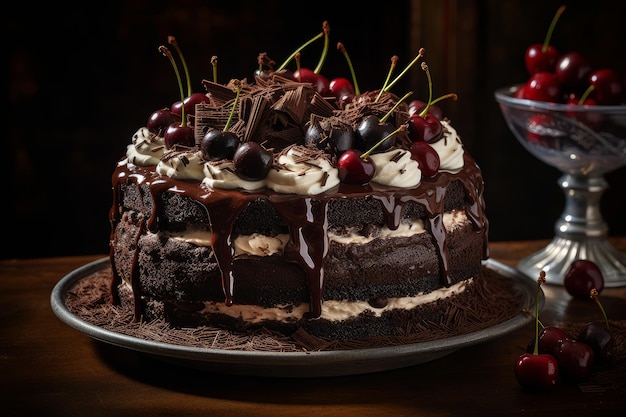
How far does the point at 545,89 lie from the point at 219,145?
3.62 feet

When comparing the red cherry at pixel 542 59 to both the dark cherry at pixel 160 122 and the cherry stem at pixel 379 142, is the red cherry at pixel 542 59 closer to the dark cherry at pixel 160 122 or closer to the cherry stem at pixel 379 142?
the cherry stem at pixel 379 142

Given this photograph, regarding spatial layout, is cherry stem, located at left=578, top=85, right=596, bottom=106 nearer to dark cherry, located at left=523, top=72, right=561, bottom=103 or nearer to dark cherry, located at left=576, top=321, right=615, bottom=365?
dark cherry, located at left=523, top=72, right=561, bottom=103

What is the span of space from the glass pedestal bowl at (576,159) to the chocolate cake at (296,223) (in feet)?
1.87

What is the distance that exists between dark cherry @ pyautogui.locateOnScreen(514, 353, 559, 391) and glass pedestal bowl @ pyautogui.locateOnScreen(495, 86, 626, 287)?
836 mm

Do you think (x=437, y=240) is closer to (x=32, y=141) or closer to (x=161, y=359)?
(x=161, y=359)

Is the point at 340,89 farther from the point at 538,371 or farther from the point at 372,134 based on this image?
the point at 538,371

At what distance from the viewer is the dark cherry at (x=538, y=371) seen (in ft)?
5.78

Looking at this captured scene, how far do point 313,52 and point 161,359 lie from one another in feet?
7.87

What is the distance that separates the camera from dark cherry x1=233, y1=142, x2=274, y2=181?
5.89 feet

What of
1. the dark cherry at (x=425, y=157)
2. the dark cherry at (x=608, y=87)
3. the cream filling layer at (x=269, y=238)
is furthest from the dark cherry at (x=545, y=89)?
the cream filling layer at (x=269, y=238)

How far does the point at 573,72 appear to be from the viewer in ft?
8.48

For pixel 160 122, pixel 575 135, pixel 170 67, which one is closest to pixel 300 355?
pixel 160 122

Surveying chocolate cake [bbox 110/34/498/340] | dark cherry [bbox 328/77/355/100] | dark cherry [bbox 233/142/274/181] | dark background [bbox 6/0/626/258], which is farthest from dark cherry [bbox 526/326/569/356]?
dark background [bbox 6/0/626/258]

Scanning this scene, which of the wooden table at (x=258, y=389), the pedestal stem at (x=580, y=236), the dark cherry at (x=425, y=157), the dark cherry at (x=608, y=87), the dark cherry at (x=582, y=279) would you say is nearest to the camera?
the wooden table at (x=258, y=389)
